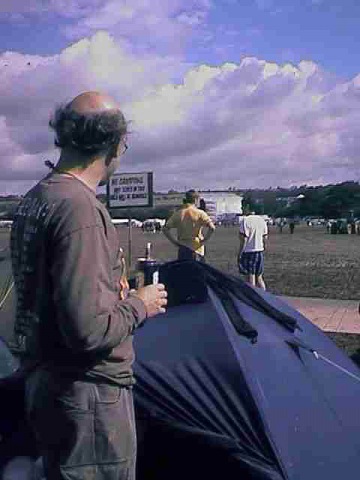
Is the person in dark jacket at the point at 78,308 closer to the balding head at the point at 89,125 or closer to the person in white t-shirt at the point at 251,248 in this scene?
the balding head at the point at 89,125

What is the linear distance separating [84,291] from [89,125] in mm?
473

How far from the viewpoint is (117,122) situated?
76.7 inches

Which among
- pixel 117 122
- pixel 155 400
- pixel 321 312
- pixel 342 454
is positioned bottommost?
pixel 321 312

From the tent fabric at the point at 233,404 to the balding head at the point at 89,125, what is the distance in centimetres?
109

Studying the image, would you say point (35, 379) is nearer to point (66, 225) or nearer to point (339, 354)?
point (66, 225)

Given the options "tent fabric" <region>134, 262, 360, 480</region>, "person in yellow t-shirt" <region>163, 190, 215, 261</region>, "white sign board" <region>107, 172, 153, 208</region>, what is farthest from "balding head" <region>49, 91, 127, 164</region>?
"white sign board" <region>107, 172, 153, 208</region>

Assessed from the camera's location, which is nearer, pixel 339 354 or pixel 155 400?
pixel 155 400

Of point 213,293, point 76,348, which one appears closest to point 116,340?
point 76,348

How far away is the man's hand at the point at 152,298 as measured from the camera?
2.03 m

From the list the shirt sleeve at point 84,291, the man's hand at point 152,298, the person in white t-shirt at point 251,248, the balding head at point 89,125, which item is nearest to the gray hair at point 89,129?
the balding head at point 89,125

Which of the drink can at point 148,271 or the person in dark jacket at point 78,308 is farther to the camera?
the drink can at point 148,271

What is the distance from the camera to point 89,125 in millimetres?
1917

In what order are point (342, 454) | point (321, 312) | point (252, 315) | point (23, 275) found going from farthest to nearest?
point (321, 312), point (252, 315), point (342, 454), point (23, 275)

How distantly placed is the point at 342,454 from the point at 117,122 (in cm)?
152
